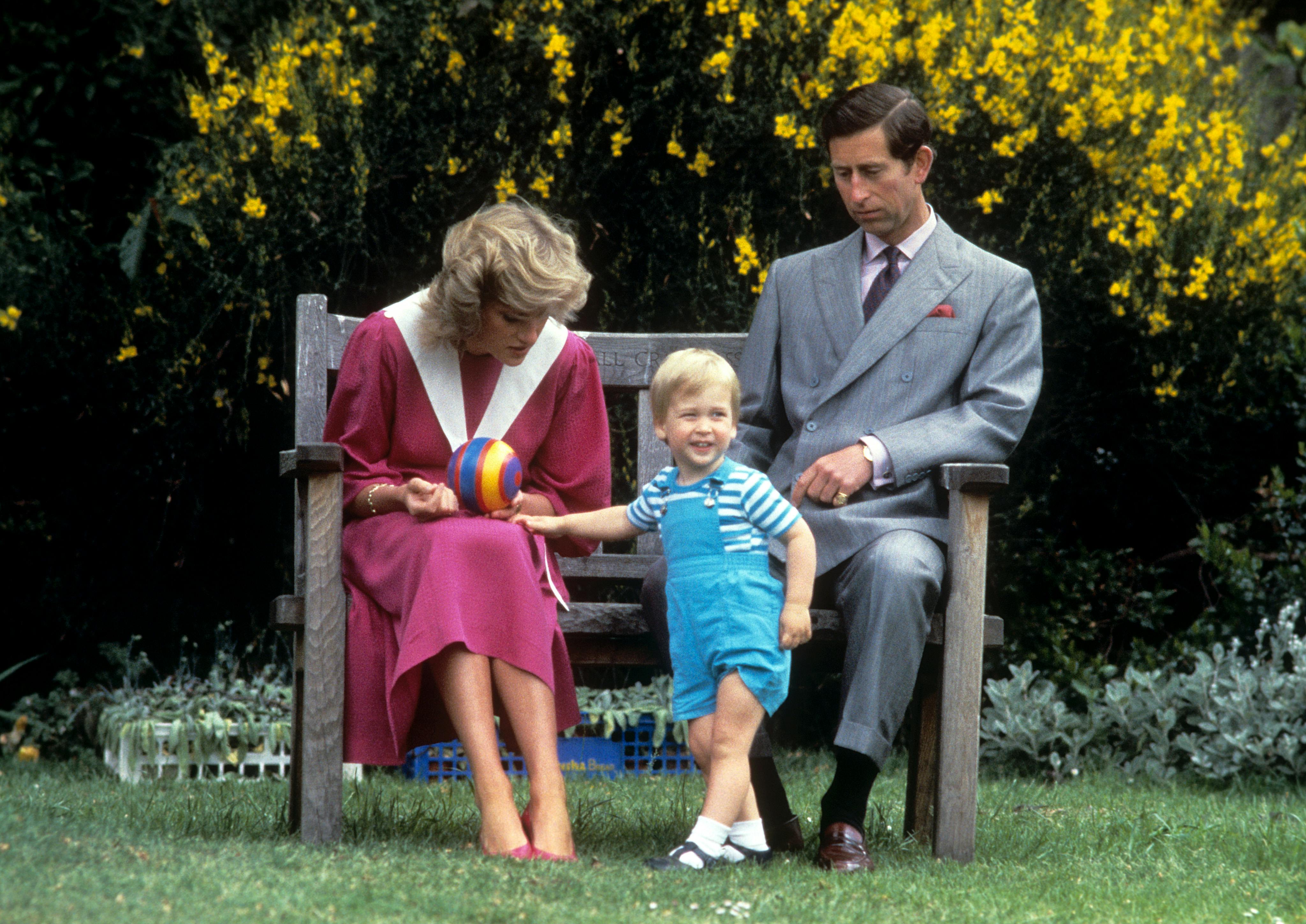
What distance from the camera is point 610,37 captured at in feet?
15.0

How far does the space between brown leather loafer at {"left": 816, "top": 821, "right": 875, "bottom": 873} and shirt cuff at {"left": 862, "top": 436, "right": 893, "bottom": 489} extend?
2.43 feet

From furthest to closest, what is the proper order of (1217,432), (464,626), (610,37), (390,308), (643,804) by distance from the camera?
(1217,432)
(610,37)
(643,804)
(390,308)
(464,626)

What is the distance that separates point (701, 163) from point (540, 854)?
8.12 feet

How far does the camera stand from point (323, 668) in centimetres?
295

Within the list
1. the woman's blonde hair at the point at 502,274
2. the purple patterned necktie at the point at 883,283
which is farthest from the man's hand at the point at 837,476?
the woman's blonde hair at the point at 502,274

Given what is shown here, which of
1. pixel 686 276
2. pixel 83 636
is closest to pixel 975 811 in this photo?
pixel 686 276

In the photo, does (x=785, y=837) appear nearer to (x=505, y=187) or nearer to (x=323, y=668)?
(x=323, y=668)

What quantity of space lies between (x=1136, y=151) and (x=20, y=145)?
3790 mm

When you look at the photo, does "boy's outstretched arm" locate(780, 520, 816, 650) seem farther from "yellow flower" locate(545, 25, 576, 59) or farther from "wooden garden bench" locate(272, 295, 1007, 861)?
"yellow flower" locate(545, 25, 576, 59)

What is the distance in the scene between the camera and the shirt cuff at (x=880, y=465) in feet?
10.4

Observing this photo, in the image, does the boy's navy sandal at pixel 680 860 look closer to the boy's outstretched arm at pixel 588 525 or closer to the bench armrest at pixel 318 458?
the boy's outstretched arm at pixel 588 525

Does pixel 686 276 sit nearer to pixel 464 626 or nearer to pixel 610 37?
pixel 610 37

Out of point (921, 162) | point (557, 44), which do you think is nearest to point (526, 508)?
point (921, 162)

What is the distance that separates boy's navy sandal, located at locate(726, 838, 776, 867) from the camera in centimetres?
287
